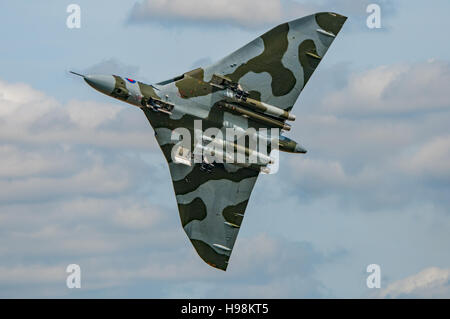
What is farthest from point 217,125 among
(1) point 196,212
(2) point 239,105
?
(1) point 196,212

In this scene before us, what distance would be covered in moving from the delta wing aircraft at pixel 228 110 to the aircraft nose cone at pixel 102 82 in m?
0.76

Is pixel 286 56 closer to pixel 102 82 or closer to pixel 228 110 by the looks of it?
pixel 228 110

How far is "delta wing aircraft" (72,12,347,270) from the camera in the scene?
81750 mm

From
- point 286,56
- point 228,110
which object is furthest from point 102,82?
point 286,56

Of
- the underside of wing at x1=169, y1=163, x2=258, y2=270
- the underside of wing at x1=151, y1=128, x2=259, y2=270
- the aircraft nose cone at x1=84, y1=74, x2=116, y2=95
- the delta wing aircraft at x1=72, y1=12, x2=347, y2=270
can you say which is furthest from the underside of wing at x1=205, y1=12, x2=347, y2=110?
the aircraft nose cone at x1=84, y1=74, x2=116, y2=95

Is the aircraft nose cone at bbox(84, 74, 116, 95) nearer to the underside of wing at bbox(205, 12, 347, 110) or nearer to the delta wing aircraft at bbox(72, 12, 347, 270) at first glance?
the delta wing aircraft at bbox(72, 12, 347, 270)

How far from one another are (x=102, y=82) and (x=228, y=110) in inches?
388

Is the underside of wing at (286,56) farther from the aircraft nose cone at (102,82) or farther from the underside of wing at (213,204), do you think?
the aircraft nose cone at (102,82)

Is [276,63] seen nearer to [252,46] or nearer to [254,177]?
[252,46]

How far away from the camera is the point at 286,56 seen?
8475cm

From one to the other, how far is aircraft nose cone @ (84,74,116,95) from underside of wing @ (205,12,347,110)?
33.3ft

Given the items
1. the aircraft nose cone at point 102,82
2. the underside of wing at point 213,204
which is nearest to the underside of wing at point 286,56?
the underside of wing at point 213,204

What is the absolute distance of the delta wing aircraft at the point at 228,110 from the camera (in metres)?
81.8

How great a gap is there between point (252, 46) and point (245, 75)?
7.88 ft
